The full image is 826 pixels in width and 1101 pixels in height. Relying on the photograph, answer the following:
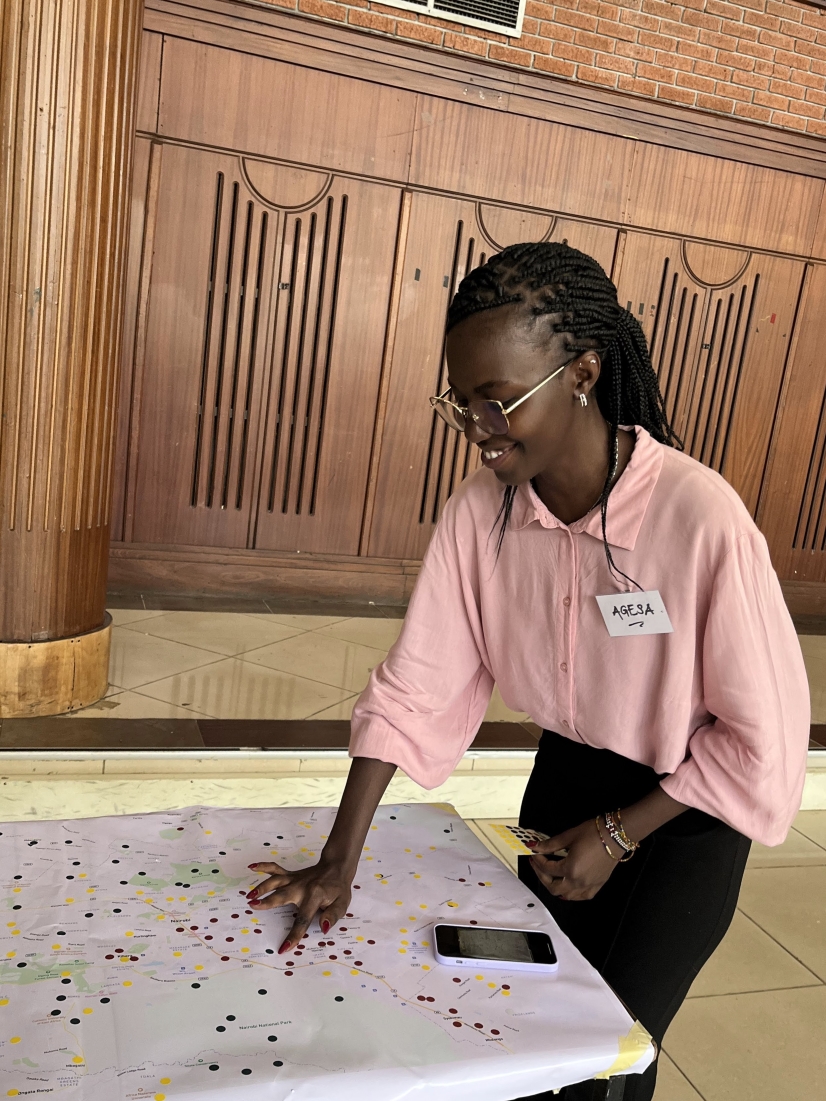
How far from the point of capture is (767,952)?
8.80ft

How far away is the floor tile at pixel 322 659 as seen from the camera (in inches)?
155

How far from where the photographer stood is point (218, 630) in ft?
14.3

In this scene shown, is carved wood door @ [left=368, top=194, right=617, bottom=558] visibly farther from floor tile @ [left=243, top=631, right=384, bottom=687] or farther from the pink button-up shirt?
the pink button-up shirt

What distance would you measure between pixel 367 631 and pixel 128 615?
3.66 ft

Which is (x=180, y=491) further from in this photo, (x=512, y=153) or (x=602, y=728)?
(x=602, y=728)

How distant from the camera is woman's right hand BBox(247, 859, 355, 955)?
116cm

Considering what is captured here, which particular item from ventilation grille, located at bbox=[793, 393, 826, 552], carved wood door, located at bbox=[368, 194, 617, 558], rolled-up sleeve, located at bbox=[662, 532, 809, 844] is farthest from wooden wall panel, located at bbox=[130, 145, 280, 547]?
rolled-up sleeve, located at bbox=[662, 532, 809, 844]

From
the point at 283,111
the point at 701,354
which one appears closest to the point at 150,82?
the point at 283,111

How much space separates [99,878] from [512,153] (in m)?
4.68

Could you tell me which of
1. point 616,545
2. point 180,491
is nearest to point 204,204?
point 180,491

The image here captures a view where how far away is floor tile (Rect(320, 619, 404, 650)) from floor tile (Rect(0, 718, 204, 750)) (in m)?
1.37

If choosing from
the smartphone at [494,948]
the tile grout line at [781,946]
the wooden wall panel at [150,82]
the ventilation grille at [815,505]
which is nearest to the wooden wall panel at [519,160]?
the wooden wall panel at [150,82]

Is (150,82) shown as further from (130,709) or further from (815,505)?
(815,505)

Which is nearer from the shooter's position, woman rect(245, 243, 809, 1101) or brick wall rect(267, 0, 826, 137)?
woman rect(245, 243, 809, 1101)
